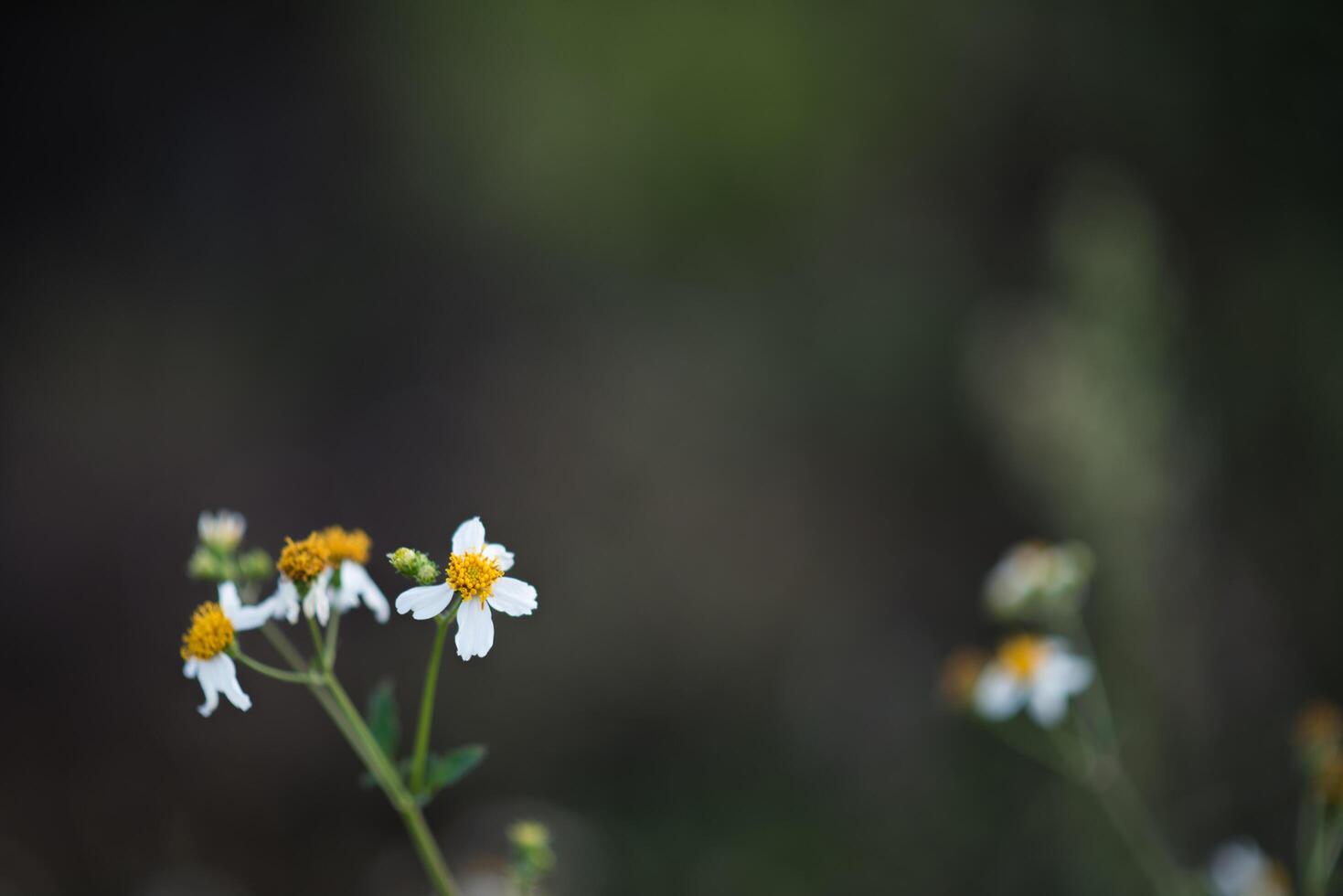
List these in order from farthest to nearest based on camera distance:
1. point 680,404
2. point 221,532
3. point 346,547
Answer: point 680,404
point 221,532
point 346,547

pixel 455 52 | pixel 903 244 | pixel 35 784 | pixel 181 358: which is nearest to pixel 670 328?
pixel 903 244

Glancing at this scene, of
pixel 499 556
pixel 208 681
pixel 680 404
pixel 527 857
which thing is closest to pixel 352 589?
pixel 208 681

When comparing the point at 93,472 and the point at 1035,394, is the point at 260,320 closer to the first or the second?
the point at 93,472

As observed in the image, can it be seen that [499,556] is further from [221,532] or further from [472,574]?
[221,532]

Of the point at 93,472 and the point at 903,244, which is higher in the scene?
the point at 903,244

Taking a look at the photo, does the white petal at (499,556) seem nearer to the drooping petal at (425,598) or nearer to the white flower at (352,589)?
the drooping petal at (425,598)

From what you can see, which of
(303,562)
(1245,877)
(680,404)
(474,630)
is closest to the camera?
(474,630)
